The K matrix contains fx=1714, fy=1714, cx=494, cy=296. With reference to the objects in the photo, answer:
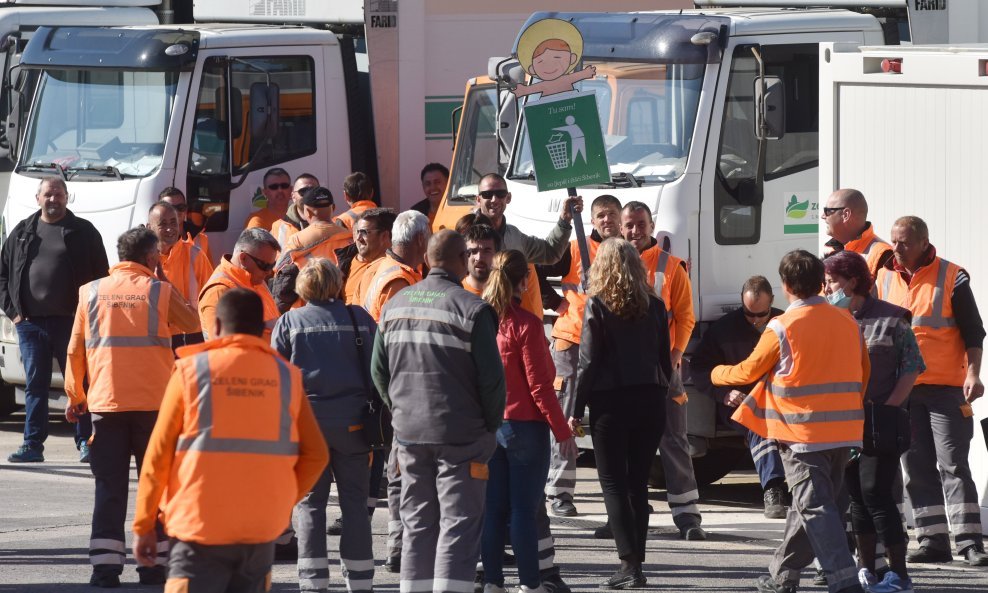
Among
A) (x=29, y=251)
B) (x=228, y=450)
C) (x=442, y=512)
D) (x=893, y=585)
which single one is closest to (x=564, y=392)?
(x=893, y=585)

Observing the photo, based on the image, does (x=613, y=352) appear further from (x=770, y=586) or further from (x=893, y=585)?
(x=893, y=585)

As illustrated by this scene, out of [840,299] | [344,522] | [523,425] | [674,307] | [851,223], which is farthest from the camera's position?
[674,307]

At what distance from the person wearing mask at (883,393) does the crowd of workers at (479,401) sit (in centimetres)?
1

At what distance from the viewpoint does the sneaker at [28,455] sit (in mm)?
11508

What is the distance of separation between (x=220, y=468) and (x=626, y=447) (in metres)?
2.76

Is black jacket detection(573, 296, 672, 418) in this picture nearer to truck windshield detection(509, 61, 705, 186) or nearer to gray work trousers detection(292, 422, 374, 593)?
gray work trousers detection(292, 422, 374, 593)

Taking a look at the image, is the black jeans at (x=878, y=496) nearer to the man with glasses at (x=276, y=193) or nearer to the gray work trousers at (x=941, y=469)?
the gray work trousers at (x=941, y=469)

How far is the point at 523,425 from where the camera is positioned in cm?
743

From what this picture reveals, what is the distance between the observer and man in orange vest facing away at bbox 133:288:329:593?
18.0 ft

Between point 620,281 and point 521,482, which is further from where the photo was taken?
point 620,281

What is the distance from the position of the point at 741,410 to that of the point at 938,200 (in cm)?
218

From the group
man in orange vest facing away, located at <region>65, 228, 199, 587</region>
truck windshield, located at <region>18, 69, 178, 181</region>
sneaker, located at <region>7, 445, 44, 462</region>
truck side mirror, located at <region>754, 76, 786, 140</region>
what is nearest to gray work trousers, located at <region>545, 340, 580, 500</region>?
truck side mirror, located at <region>754, 76, 786, 140</region>

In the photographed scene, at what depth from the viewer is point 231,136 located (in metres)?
12.5

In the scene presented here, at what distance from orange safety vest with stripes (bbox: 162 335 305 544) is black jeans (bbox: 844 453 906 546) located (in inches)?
120
